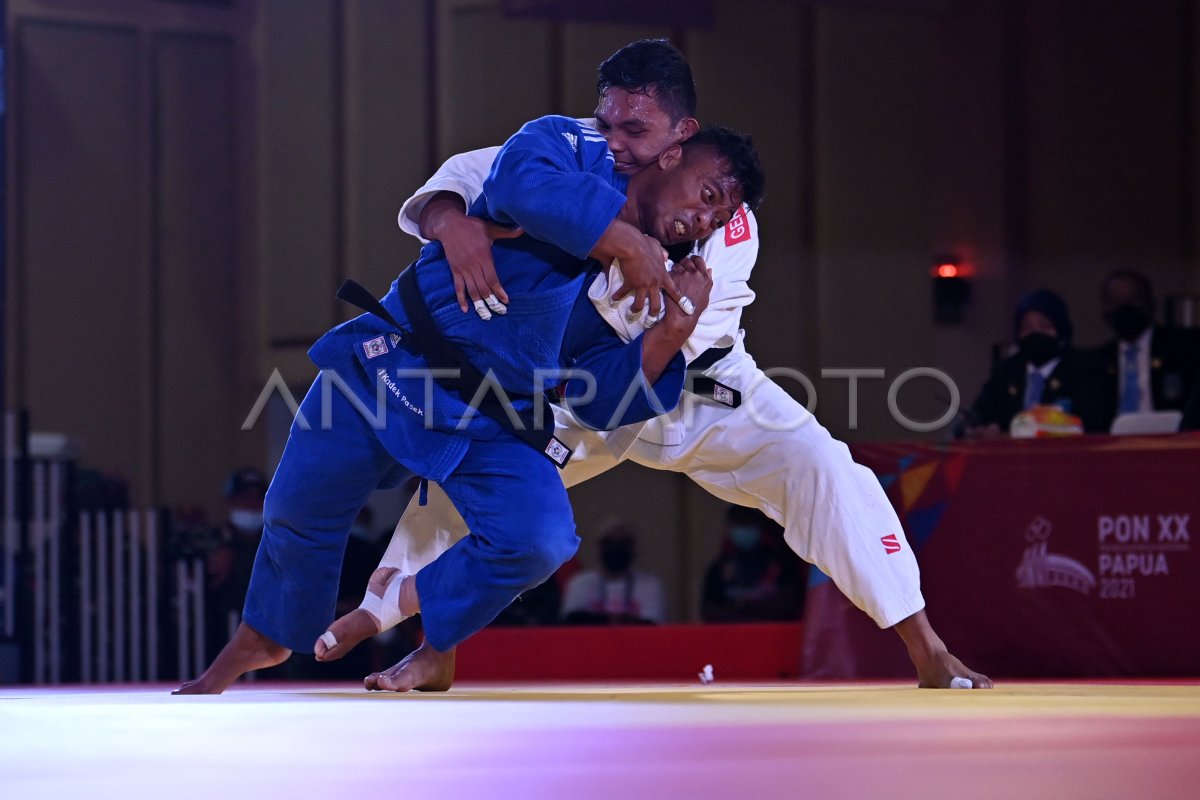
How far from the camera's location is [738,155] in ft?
8.13

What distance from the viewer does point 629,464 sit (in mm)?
7051

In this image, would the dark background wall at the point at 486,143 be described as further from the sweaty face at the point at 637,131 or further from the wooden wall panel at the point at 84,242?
the sweaty face at the point at 637,131

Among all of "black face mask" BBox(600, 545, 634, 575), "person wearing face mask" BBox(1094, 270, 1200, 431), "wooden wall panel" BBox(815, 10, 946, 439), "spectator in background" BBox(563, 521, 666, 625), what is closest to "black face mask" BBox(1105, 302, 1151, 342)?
"person wearing face mask" BBox(1094, 270, 1200, 431)

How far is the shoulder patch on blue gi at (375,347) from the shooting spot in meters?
2.54

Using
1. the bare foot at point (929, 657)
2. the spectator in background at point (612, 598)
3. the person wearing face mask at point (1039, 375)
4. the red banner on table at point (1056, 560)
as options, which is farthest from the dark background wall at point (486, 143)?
the bare foot at point (929, 657)

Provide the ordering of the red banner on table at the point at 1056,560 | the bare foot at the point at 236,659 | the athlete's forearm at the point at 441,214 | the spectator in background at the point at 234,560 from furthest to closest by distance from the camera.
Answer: the spectator in background at the point at 234,560 < the red banner on table at the point at 1056,560 < the bare foot at the point at 236,659 < the athlete's forearm at the point at 441,214

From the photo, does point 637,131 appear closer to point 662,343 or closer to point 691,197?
point 691,197

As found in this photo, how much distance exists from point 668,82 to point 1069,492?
175 centimetres

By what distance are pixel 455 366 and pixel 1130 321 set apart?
3.03 metres

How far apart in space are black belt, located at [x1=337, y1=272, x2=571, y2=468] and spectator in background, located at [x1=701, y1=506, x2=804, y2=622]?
277cm

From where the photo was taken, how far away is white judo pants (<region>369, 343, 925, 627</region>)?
104 inches

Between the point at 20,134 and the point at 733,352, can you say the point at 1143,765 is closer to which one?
the point at 733,352

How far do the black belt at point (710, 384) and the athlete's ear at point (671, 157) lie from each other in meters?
0.39

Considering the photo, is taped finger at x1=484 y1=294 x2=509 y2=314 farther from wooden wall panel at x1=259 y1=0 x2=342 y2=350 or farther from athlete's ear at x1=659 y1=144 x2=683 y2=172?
wooden wall panel at x1=259 y1=0 x2=342 y2=350
